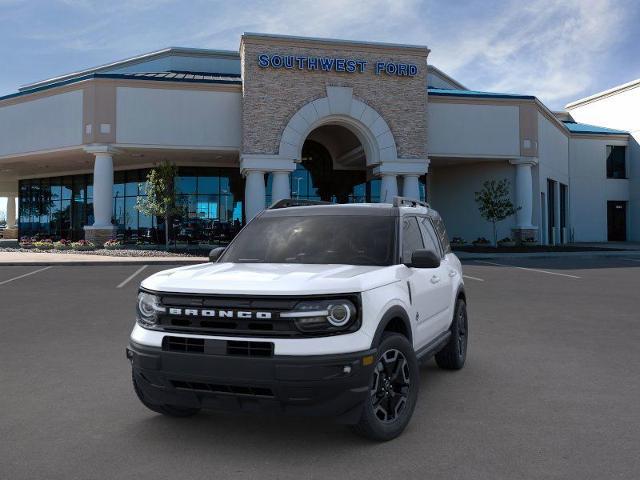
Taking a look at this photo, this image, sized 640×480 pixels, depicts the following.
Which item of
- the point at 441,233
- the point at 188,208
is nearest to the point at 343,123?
the point at 188,208

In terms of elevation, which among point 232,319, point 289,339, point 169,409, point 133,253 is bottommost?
point 169,409

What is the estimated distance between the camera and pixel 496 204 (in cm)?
3102

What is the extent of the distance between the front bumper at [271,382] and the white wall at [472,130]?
2862 cm

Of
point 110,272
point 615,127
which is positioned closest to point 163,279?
point 110,272

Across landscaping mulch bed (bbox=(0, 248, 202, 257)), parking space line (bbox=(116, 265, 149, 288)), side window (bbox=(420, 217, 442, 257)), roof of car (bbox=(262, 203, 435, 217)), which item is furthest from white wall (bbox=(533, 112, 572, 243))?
roof of car (bbox=(262, 203, 435, 217))

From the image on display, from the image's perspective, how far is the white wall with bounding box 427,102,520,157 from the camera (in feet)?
103

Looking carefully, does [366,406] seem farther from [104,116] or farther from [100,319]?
[104,116]

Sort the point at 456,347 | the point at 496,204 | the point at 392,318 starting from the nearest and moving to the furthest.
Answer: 1. the point at 392,318
2. the point at 456,347
3. the point at 496,204

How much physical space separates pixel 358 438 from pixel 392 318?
91 cm

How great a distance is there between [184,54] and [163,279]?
39412 mm

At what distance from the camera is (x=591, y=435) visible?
4309mm

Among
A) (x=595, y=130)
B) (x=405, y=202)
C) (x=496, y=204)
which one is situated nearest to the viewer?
(x=405, y=202)

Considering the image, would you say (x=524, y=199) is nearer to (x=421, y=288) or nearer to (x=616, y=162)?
(x=616, y=162)

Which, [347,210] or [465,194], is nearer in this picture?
[347,210]
